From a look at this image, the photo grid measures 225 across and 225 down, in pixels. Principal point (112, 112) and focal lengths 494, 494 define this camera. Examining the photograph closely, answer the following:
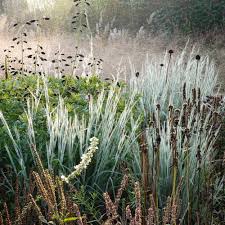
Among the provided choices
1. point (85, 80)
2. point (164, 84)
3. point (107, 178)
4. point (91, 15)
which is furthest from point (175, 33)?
point (107, 178)

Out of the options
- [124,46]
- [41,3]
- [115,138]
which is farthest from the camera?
[41,3]

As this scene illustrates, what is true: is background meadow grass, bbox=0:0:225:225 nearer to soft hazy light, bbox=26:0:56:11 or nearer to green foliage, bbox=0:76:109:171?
green foliage, bbox=0:76:109:171

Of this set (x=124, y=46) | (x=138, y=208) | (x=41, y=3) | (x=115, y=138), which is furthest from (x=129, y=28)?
(x=138, y=208)

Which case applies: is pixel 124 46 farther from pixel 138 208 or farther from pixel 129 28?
pixel 138 208

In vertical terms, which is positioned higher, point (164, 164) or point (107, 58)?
point (164, 164)

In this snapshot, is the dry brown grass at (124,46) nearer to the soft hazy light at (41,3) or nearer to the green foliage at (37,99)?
the soft hazy light at (41,3)

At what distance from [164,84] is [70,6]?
393 inches

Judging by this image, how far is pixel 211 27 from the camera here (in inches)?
504

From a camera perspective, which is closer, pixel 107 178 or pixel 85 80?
pixel 107 178

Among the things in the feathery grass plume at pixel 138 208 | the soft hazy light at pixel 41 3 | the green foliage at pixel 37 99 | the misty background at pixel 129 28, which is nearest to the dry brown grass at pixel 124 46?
the misty background at pixel 129 28

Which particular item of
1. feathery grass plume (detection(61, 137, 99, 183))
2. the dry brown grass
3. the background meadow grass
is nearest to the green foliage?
the background meadow grass

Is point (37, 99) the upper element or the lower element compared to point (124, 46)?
upper

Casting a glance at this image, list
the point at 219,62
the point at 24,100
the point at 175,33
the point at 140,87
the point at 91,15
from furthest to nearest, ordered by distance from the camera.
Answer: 1. the point at 91,15
2. the point at 175,33
3. the point at 219,62
4. the point at 140,87
5. the point at 24,100

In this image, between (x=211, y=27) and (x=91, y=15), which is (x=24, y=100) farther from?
(x=91, y=15)
